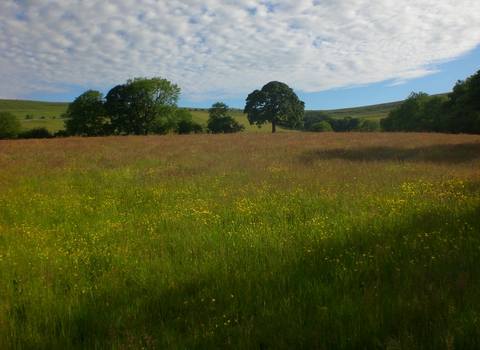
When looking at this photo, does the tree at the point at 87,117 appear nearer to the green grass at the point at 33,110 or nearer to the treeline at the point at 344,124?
the treeline at the point at 344,124

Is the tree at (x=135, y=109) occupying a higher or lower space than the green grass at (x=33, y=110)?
lower

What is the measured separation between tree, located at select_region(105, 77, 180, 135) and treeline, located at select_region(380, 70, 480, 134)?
39621mm

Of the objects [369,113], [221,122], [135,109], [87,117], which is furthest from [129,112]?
[369,113]

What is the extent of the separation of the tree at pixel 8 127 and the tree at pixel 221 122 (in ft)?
116

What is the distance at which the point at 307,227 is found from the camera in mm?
5895

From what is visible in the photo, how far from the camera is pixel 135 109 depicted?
5509cm

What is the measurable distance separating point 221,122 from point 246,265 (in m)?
60.0

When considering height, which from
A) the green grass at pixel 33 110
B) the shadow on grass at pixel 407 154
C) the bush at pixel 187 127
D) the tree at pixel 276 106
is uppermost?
the green grass at pixel 33 110

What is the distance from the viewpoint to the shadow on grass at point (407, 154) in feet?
44.5

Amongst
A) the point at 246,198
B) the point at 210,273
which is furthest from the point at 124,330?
the point at 246,198

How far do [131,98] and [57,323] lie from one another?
56.7 meters

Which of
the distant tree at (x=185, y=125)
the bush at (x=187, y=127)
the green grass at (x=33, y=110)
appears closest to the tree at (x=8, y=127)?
the distant tree at (x=185, y=125)

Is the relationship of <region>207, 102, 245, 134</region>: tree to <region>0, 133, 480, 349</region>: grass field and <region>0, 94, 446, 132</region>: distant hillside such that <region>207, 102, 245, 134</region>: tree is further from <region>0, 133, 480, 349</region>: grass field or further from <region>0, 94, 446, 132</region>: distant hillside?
<region>0, 133, 480, 349</region>: grass field

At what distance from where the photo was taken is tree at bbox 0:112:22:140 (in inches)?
2160
